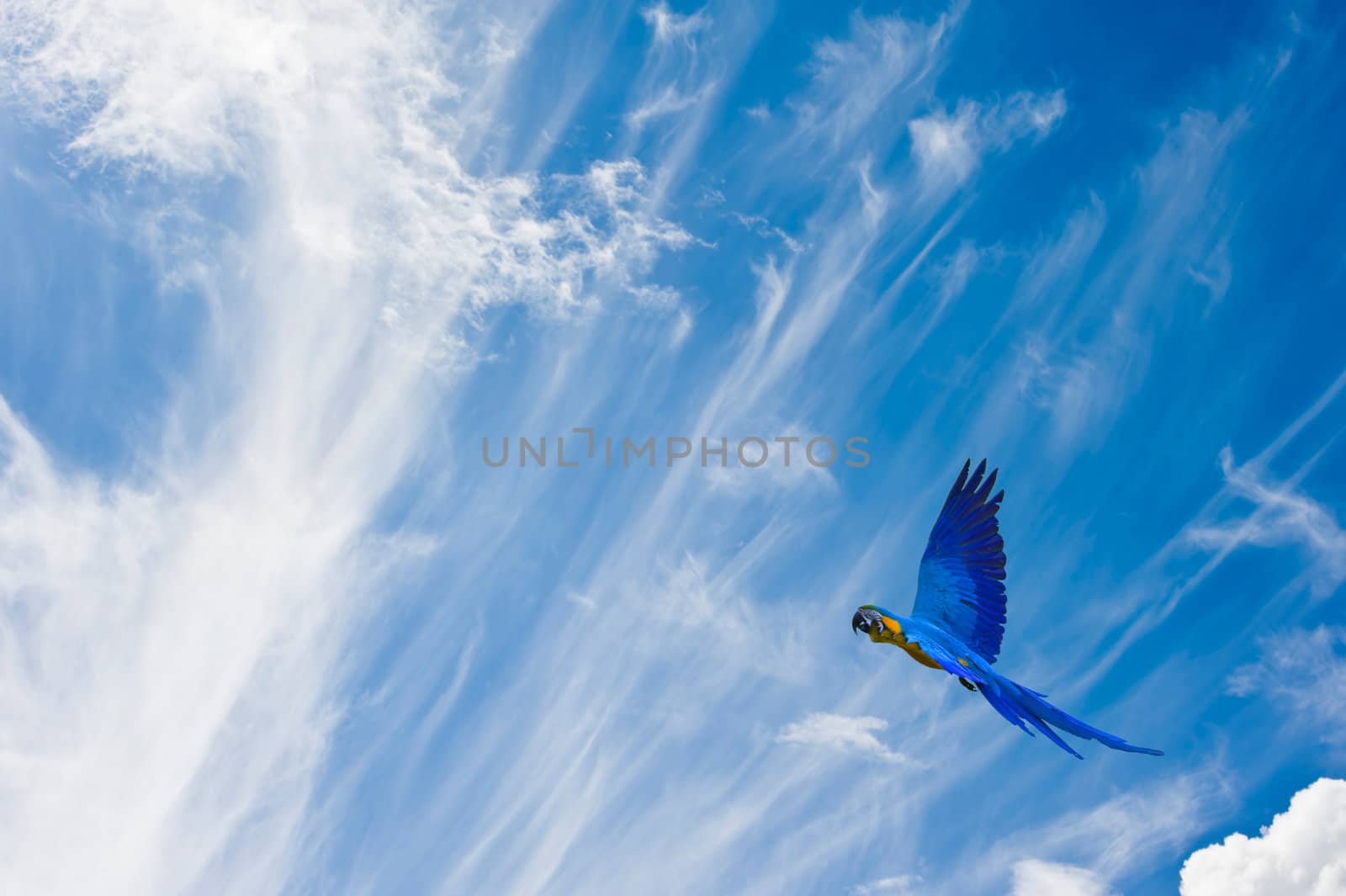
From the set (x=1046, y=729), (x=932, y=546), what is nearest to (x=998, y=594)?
(x=932, y=546)

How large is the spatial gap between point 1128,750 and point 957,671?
358 cm

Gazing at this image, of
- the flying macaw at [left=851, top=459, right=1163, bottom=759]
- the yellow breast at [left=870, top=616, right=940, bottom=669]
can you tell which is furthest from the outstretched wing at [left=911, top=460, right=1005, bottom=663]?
Answer: the yellow breast at [left=870, top=616, right=940, bottom=669]

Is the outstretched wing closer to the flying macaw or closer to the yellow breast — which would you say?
the flying macaw

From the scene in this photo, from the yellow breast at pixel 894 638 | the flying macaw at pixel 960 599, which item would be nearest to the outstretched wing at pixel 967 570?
the flying macaw at pixel 960 599

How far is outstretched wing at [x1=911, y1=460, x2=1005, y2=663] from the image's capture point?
79.8 feet

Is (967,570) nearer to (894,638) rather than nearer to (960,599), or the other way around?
(960,599)

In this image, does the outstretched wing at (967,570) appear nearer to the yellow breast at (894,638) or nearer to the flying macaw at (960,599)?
the flying macaw at (960,599)

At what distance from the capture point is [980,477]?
81.3 feet

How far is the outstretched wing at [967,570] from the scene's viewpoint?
2433 centimetres

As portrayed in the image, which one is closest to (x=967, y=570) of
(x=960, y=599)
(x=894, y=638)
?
(x=960, y=599)

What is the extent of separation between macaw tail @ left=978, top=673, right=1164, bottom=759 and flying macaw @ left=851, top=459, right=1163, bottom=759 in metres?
0.08

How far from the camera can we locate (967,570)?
2473cm

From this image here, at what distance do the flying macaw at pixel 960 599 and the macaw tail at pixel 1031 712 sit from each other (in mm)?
82

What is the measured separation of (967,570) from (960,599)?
27.0 inches
